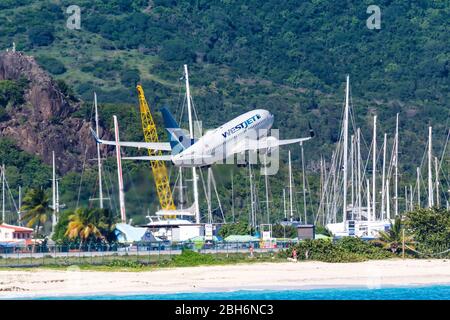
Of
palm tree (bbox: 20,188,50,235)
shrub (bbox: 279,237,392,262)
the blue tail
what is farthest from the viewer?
the blue tail

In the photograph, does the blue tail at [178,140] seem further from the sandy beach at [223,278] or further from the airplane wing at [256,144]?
the sandy beach at [223,278]

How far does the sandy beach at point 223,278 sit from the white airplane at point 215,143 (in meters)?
16.1

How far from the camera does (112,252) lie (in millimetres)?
103625

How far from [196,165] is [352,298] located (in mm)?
34596

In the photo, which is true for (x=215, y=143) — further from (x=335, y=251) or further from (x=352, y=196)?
(x=352, y=196)

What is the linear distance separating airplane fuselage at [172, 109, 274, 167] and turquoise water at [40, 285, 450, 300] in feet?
96.8

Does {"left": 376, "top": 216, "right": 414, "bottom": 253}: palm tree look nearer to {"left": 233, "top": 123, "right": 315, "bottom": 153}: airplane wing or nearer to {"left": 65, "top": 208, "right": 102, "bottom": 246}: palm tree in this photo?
{"left": 233, "top": 123, "right": 315, "bottom": 153}: airplane wing

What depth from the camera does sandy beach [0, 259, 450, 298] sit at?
80812 mm

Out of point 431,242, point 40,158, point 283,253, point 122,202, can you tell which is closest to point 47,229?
point 122,202

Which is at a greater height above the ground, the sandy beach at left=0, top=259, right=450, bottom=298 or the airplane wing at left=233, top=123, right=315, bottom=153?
the airplane wing at left=233, top=123, right=315, bottom=153

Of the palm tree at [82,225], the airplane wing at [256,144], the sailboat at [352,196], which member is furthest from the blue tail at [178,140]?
the sailboat at [352,196]

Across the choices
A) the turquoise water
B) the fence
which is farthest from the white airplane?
the turquoise water

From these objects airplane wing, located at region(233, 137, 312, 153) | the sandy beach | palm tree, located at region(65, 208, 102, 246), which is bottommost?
the sandy beach

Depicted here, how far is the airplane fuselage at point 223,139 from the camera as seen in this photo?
110188 millimetres
